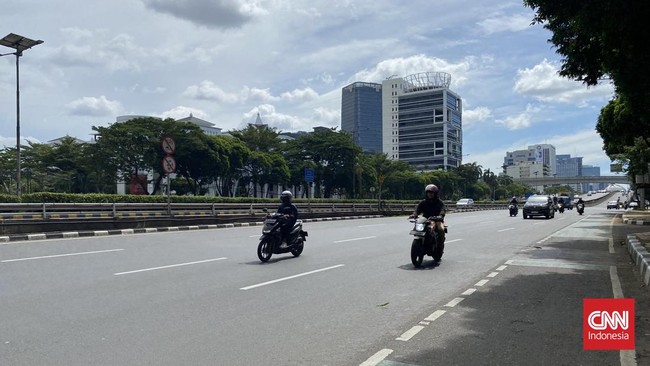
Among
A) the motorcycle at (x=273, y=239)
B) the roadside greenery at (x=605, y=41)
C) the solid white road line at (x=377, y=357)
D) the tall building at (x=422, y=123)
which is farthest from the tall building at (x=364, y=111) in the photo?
the solid white road line at (x=377, y=357)

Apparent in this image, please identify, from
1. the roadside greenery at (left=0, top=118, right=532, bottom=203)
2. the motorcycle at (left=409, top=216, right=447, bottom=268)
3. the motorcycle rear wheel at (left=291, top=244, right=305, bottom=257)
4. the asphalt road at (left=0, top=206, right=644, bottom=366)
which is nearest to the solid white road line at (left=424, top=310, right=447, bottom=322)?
the asphalt road at (left=0, top=206, right=644, bottom=366)

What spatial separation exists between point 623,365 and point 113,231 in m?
18.1

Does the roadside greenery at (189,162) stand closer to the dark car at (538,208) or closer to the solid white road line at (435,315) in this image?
the dark car at (538,208)

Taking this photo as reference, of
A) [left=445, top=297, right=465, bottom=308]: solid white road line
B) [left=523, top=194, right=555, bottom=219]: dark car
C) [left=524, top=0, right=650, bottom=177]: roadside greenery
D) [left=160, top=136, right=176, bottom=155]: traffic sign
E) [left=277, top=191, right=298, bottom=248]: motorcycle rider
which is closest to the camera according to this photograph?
[left=445, top=297, right=465, bottom=308]: solid white road line

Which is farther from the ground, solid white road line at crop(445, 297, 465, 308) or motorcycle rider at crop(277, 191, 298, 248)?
motorcycle rider at crop(277, 191, 298, 248)

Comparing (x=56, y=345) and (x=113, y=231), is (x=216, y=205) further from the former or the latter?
(x=56, y=345)

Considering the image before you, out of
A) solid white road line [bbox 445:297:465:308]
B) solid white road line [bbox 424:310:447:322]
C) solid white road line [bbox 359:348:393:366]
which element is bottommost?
solid white road line [bbox 445:297:465:308]

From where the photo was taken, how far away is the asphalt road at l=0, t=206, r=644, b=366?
4.73m

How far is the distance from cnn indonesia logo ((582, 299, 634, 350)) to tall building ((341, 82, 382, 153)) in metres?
166

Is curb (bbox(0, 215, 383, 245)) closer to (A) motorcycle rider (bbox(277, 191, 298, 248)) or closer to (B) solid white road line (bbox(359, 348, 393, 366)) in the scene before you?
(A) motorcycle rider (bbox(277, 191, 298, 248))

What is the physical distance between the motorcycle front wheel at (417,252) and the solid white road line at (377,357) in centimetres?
566

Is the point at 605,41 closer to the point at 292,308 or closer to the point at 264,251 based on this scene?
the point at 292,308

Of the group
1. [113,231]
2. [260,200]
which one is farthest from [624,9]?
[260,200]

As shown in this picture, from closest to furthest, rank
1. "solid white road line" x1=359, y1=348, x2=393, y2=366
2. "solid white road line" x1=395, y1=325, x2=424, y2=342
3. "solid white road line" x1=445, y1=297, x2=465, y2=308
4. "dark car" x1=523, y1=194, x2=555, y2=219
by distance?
"solid white road line" x1=359, y1=348, x2=393, y2=366
"solid white road line" x1=395, y1=325, x2=424, y2=342
"solid white road line" x1=445, y1=297, x2=465, y2=308
"dark car" x1=523, y1=194, x2=555, y2=219
